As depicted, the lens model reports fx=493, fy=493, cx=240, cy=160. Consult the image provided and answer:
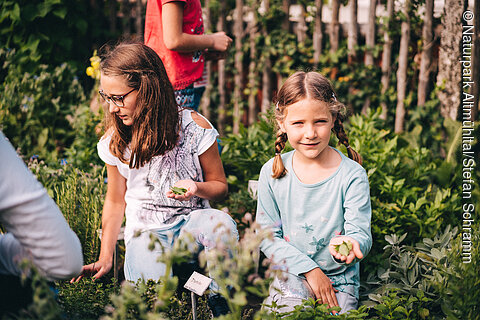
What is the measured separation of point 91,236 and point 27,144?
1768 millimetres

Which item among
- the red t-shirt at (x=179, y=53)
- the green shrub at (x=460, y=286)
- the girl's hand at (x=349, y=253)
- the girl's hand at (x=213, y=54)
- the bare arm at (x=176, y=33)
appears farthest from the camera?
the girl's hand at (x=213, y=54)

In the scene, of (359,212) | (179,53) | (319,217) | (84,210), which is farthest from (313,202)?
(84,210)

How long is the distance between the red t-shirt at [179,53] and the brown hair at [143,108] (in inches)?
18.5

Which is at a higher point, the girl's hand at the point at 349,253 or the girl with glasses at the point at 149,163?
the girl with glasses at the point at 149,163

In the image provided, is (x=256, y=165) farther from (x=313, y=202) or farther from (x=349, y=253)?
(x=349, y=253)

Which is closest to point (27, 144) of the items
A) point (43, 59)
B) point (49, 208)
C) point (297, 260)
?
point (43, 59)

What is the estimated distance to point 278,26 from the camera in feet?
15.3

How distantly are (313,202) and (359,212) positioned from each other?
0.22 m

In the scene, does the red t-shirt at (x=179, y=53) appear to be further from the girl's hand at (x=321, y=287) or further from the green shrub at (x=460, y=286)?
the green shrub at (x=460, y=286)

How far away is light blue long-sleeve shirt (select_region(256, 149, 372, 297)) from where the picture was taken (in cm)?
216

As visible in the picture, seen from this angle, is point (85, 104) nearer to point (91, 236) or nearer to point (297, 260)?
point (91, 236)

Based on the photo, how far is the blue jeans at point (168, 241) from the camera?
219 cm

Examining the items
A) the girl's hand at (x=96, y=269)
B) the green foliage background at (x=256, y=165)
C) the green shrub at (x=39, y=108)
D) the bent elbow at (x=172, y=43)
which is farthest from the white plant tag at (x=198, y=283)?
the green shrub at (x=39, y=108)

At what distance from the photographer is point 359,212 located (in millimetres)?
2127
